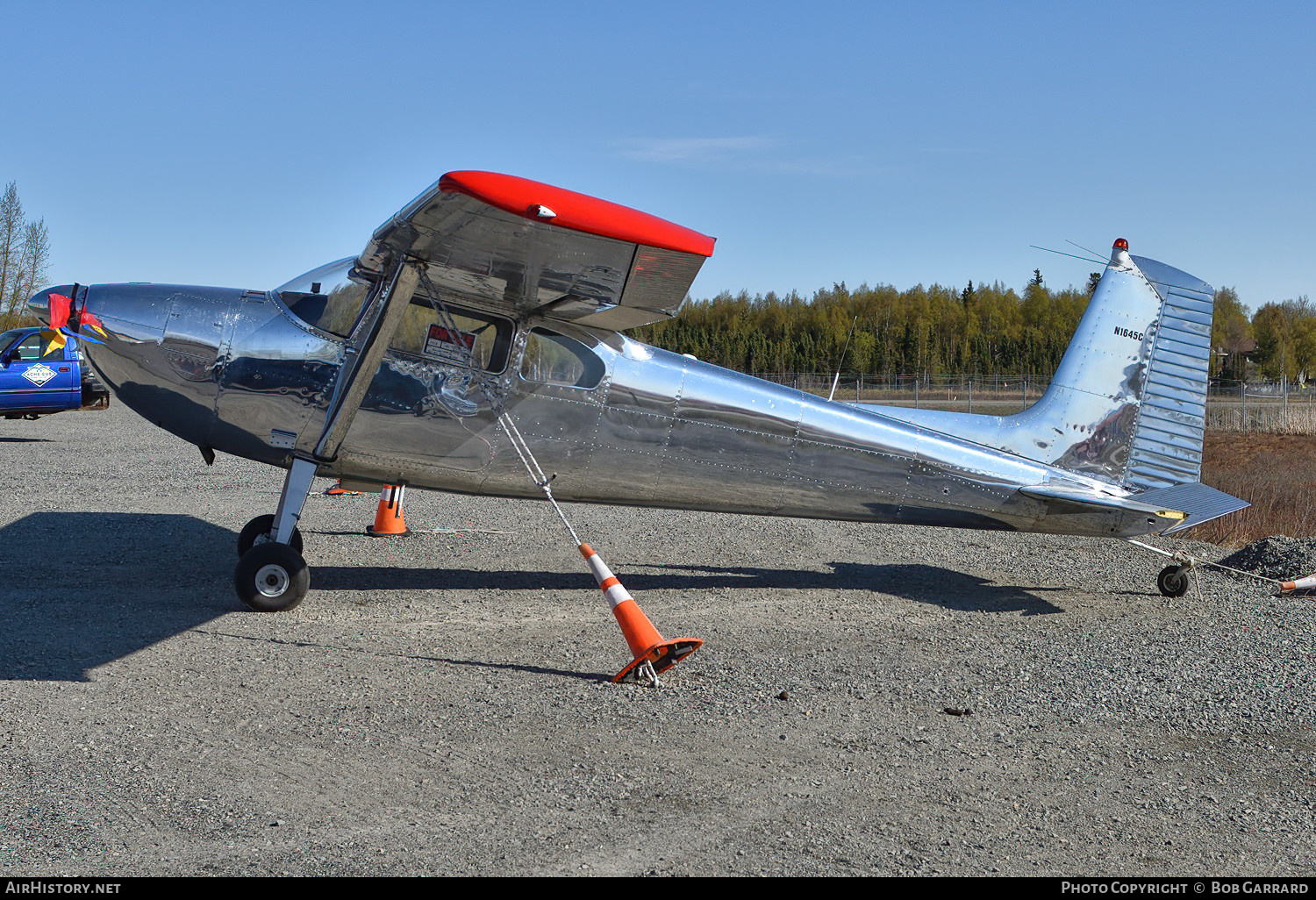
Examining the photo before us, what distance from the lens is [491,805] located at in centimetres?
392

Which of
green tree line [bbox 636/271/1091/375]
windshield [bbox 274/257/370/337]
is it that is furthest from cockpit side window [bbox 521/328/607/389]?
green tree line [bbox 636/271/1091/375]

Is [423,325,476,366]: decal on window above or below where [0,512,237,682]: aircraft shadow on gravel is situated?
above

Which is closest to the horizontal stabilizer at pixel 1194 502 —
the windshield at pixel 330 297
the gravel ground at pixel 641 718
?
the gravel ground at pixel 641 718

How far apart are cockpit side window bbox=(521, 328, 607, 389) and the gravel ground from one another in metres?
1.66

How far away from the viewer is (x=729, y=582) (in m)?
8.49

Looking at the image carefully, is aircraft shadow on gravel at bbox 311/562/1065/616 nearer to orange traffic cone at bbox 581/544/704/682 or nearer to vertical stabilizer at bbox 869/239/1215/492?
vertical stabilizer at bbox 869/239/1215/492

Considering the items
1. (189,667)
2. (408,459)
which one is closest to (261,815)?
(189,667)

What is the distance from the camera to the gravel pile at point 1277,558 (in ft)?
29.5

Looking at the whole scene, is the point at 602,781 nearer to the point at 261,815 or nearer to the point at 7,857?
the point at 261,815

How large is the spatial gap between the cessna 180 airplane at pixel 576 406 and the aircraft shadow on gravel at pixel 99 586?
1.97ft

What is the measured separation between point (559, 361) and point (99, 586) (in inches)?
152

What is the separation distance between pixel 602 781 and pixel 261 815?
4.31 feet

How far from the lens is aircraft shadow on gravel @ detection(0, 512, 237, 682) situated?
19.5ft

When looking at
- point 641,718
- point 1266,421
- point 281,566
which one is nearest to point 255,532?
point 281,566
